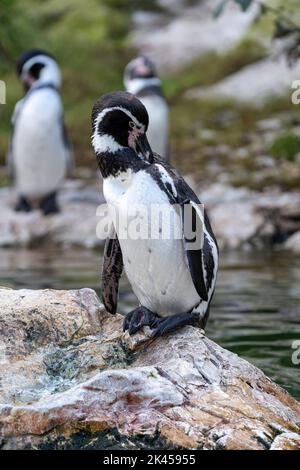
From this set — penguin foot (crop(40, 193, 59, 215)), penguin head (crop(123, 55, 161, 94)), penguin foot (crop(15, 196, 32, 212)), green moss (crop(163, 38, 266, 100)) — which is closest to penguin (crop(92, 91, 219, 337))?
penguin foot (crop(40, 193, 59, 215))

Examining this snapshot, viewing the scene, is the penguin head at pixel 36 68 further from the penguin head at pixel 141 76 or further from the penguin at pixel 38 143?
the penguin head at pixel 141 76

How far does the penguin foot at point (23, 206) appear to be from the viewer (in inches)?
540

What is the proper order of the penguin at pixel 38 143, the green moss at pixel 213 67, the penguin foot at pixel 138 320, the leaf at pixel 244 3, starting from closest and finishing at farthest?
the penguin foot at pixel 138 320 → the leaf at pixel 244 3 → the penguin at pixel 38 143 → the green moss at pixel 213 67

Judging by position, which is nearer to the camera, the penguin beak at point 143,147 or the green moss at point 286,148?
the penguin beak at point 143,147

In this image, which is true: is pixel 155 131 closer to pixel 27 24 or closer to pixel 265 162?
pixel 265 162

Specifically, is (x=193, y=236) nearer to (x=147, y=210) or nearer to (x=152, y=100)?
(x=147, y=210)

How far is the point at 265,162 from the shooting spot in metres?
15.1

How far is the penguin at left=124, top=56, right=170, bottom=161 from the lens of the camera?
1487 centimetres

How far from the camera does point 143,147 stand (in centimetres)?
479

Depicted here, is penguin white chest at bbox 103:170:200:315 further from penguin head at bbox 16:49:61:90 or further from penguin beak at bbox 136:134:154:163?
penguin head at bbox 16:49:61:90

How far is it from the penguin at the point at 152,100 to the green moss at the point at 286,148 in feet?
5.11

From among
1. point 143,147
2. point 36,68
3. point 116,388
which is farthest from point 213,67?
point 116,388

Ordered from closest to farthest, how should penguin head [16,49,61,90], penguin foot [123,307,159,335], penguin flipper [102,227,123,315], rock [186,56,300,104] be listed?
penguin foot [123,307,159,335]
penguin flipper [102,227,123,315]
penguin head [16,49,61,90]
rock [186,56,300,104]

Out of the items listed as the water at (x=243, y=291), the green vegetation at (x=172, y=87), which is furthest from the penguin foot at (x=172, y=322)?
the green vegetation at (x=172, y=87)
